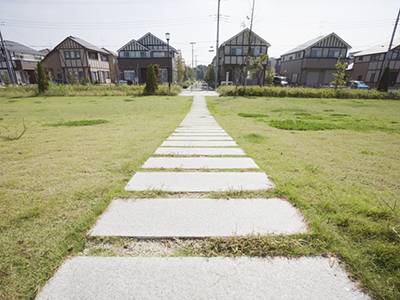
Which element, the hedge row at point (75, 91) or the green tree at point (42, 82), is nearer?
the green tree at point (42, 82)

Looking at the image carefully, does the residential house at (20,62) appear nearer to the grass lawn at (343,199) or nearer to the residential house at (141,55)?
the residential house at (141,55)

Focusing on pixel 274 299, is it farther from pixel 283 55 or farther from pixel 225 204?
pixel 283 55

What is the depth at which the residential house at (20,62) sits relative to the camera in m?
35.8

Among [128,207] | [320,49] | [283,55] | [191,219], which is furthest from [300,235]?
[283,55]

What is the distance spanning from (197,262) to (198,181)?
128cm

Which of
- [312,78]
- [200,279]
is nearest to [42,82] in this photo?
[200,279]

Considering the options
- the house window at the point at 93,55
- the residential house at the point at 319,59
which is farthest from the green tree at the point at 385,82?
the house window at the point at 93,55

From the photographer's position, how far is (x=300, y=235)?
5.55 feet

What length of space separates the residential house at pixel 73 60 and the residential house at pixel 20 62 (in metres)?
5.07

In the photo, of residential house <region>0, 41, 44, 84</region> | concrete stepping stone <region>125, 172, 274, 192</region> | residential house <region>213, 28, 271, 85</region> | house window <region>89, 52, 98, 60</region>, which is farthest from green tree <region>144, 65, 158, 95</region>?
residential house <region>0, 41, 44, 84</region>

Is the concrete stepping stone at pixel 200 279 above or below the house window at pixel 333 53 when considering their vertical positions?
below

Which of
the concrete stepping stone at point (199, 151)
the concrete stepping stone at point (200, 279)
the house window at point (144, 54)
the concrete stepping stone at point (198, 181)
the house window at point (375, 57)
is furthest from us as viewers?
the house window at point (144, 54)

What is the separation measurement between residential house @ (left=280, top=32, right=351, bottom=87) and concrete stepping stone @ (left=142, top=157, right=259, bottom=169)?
4070cm

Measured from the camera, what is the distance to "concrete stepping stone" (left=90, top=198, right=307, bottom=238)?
1.72 m
